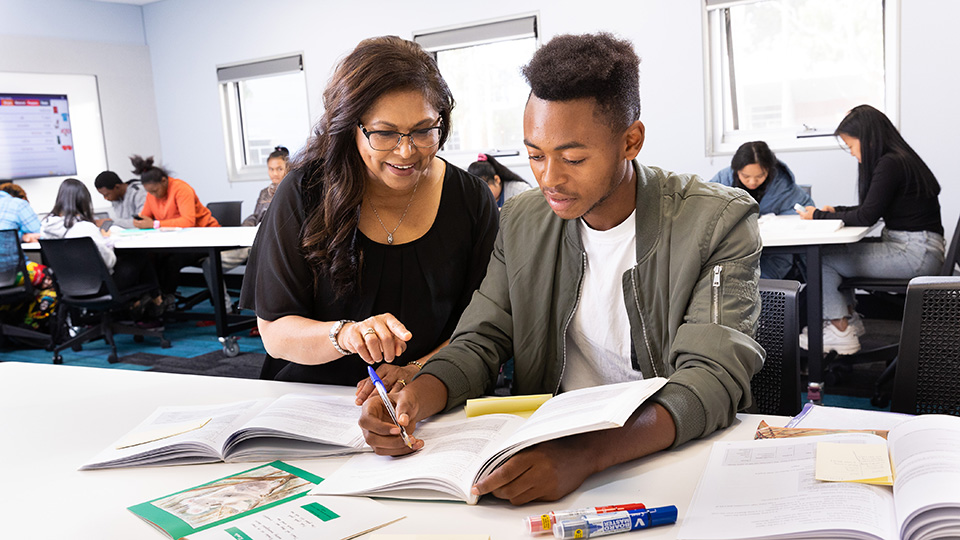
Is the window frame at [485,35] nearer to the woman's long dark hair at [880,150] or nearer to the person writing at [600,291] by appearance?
the woman's long dark hair at [880,150]

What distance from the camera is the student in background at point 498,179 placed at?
4312mm

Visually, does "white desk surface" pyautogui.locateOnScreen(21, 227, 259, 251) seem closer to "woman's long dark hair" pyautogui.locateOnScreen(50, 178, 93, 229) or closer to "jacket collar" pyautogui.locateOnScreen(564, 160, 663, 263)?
"woman's long dark hair" pyautogui.locateOnScreen(50, 178, 93, 229)

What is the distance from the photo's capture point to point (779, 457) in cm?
98

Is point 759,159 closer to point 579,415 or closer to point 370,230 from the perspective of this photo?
point 370,230

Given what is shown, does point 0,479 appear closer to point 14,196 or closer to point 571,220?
point 571,220

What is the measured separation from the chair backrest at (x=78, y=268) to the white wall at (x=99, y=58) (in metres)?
3.22

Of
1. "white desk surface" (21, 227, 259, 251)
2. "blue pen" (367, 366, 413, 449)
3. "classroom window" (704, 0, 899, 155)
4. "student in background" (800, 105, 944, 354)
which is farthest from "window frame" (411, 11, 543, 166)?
"blue pen" (367, 366, 413, 449)

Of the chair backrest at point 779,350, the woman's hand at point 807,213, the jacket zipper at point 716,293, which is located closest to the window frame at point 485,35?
the woman's hand at point 807,213

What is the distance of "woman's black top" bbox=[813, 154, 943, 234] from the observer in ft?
11.5

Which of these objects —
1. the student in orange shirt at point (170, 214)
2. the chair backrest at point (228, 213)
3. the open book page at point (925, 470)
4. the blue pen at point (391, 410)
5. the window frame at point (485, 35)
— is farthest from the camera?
the chair backrest at point (228, 213)

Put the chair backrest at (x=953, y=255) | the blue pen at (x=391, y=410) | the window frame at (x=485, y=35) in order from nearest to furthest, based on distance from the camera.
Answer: the blue pen at (x=391, y=410), the chair backrest at (x=953, y=255), the window frame at (x=485, y=35)

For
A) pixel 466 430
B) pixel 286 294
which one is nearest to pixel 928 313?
pixel 466 430

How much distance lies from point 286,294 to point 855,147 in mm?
3311

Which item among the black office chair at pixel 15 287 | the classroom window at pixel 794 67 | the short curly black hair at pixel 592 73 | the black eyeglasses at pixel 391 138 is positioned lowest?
the black office chair at pixel 15 287
